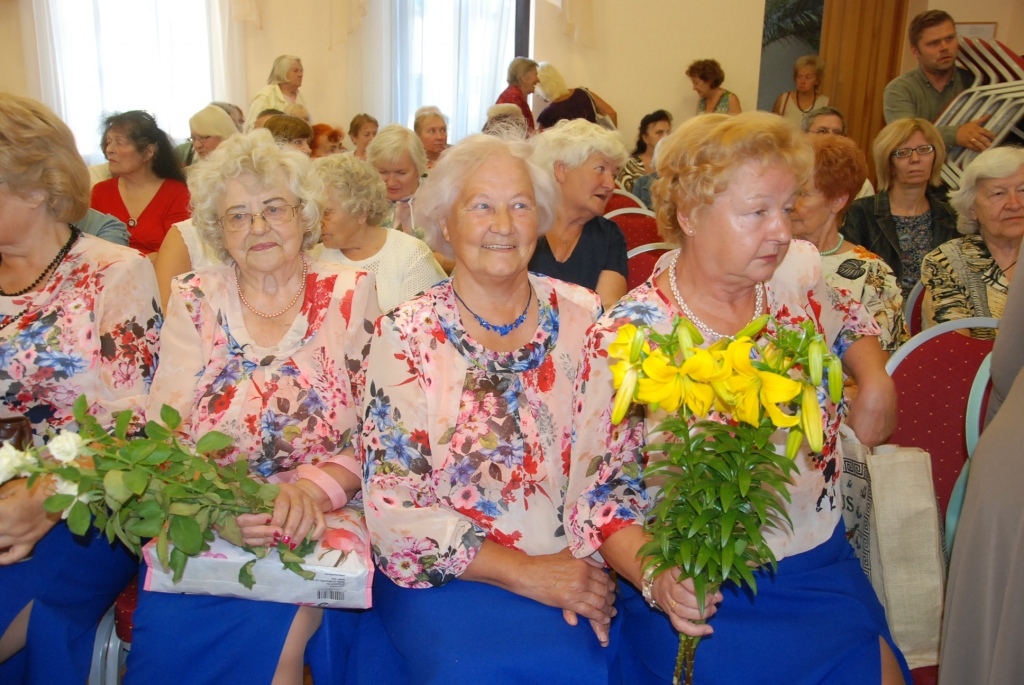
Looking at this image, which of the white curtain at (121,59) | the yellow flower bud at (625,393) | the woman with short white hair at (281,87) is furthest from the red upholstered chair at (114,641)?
the white curtain at (121,59)

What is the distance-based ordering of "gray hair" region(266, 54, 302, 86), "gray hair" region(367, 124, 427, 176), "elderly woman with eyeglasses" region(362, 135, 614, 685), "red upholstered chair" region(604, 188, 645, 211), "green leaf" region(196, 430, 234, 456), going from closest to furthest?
"green leaf" region(196, 430, 234, 456)
"elderly woman with eyeglasses" region(362, 135, 614, 685)
"gray hair" region(367, 124, 427, 176)
"red upholstered chair" region(604, 188, 645, 211)
"gray hair" region(266, 54, 302, 86)

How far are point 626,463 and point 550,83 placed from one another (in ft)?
19.9

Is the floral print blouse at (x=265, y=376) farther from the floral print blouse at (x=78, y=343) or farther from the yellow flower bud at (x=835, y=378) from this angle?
the yellow flower bud at (x=835, y=378)

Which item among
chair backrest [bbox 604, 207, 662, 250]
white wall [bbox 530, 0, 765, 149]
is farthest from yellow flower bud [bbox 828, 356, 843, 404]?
white wall [bbox 530, 0, 765, 149]

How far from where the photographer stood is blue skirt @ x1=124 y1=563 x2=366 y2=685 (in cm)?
171

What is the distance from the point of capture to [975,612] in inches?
59.8

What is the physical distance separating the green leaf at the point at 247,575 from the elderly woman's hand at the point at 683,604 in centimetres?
85

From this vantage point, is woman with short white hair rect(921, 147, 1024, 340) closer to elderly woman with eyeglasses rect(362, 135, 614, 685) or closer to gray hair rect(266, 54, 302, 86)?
elderly woman with eyeglasses rect(362, 135, 614, 685)

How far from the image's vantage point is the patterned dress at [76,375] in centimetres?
181

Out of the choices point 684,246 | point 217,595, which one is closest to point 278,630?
point 217,595

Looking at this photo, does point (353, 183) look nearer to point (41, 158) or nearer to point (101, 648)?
point (41, 158)

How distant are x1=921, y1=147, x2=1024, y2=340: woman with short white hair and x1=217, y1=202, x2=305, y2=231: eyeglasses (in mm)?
2518

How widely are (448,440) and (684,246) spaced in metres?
0.70

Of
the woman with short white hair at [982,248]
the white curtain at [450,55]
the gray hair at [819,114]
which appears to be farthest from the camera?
the white curtain at [450,55]
